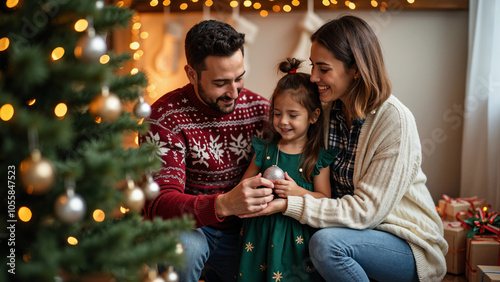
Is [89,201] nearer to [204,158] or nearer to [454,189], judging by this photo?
[204,158]

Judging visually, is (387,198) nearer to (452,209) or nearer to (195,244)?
(195,244)

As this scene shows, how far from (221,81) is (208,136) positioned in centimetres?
22

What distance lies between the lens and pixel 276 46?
9.72ft

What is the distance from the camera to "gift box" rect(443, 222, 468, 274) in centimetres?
204

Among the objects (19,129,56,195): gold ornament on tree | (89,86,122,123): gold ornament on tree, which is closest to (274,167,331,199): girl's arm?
(89,86,122,123): gold ornament on tree

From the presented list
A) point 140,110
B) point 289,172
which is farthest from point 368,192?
point 140,110

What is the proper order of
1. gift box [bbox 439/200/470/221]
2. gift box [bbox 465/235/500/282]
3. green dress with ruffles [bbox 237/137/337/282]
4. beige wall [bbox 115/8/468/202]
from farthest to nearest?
beige wall [bbox 115/8/468/202]
gift box [bbox 439/200/470/221]
gift box [bbox 465/235/500/282]
green dress with ruffles [bbox 237/137/337/282]

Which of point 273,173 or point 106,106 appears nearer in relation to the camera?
point 106,106

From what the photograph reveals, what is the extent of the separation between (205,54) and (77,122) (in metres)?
0.80

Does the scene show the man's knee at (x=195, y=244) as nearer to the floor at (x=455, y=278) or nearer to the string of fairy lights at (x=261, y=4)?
the floor at (x=455, y=278)

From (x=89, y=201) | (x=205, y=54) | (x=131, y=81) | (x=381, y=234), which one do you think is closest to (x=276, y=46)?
(x=205, y=54)

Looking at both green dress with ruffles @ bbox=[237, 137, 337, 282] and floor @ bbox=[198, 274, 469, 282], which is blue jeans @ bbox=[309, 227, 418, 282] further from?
floor @ bbox=[198, 274, 469, 282]

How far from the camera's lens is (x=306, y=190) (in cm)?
155

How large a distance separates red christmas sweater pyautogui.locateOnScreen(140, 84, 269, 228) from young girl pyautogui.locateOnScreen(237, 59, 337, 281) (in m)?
0.08
